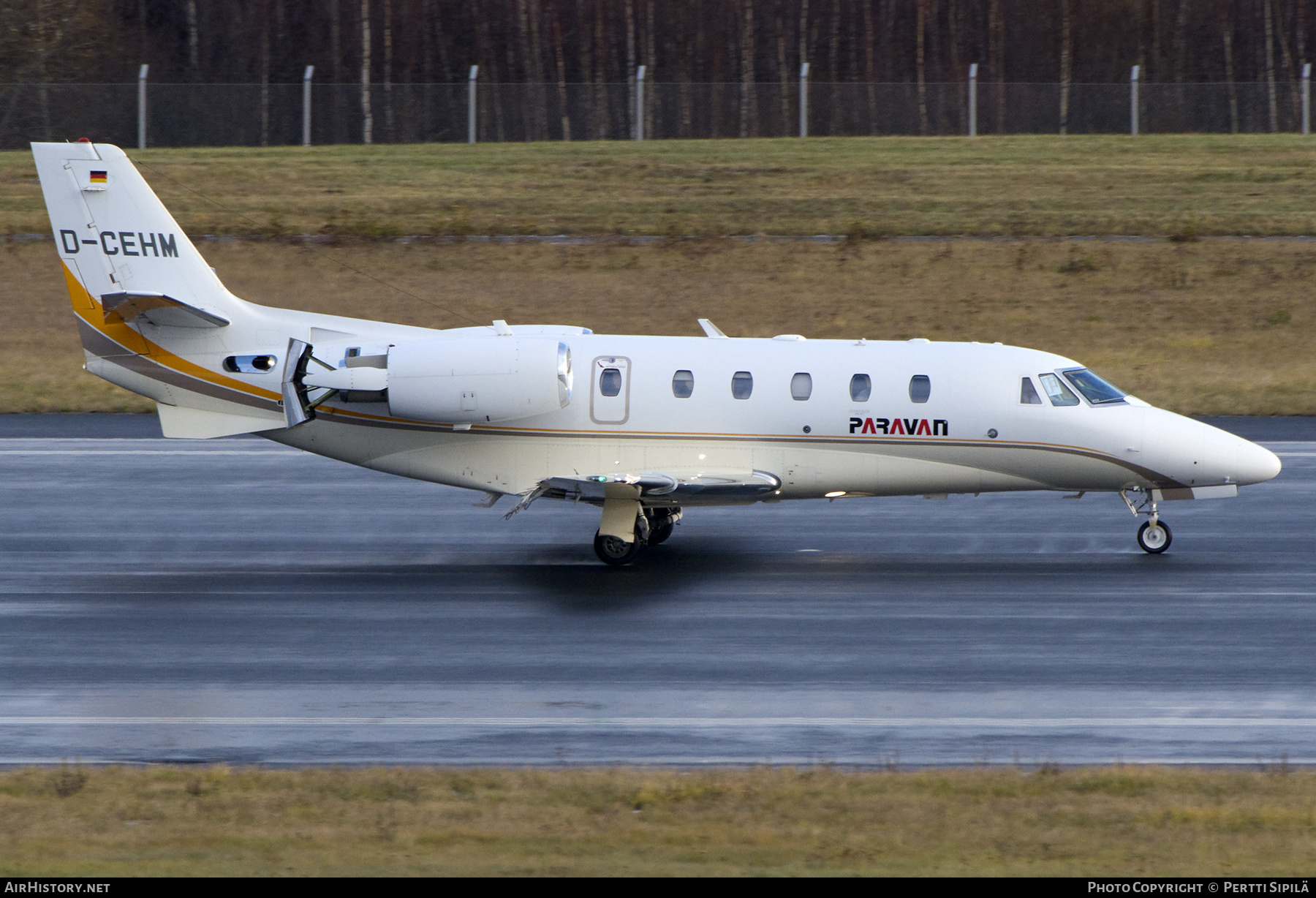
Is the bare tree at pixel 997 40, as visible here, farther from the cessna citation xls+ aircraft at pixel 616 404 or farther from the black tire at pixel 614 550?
the black tire at pixel 614 550

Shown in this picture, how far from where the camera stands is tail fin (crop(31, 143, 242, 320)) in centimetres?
1984

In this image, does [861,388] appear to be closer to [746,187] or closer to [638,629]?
[638,629]

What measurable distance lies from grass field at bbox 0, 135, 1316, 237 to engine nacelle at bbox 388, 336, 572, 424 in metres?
23.5

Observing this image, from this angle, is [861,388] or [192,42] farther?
[192,42]

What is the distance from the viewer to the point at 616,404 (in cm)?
1947

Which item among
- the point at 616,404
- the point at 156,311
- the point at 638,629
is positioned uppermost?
the point at 156,311

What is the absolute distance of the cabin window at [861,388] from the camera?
63.8 feet

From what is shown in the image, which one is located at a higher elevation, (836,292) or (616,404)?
(836,292)

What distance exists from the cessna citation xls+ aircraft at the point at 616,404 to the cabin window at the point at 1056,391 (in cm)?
3

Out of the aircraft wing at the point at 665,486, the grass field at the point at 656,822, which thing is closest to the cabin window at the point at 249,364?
the aircraft wing at the point at 665,486

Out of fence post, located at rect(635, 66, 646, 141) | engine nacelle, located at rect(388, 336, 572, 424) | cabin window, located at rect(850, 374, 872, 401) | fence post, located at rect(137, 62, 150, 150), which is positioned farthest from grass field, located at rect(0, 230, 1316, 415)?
engine nacelle, located at rect(388, 336, 572, 424)

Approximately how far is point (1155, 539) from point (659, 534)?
21.0 ft

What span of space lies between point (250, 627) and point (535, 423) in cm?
452

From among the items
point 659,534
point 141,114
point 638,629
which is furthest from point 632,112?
point 638,629
